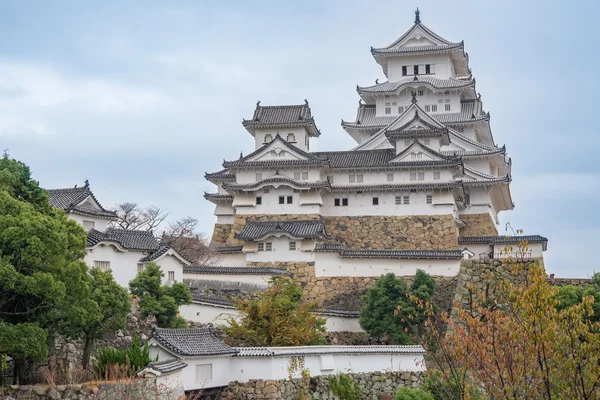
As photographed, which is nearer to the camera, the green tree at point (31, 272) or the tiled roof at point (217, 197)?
the green tree at point (31, 272)

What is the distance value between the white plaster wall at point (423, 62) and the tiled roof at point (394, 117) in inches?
96.8

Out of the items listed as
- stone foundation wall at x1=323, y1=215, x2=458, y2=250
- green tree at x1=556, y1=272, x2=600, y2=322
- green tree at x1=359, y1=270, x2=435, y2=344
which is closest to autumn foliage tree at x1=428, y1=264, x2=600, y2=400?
green tree at x1=556, y1=272, x2=600, y2=322

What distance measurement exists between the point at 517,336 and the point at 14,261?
12492 millimetres

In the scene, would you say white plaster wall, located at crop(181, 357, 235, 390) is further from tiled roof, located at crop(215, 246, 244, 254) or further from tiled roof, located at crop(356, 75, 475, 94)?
tiled roof, located at crop(356, 75, 475, 94)

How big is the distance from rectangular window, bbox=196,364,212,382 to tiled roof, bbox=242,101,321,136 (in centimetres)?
2227

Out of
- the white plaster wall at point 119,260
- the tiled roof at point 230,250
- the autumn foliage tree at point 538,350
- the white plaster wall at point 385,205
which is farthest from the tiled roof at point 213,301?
the autumn foliage tree at point 538,350

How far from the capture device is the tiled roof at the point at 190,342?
69.9ft

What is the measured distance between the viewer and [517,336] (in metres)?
10.8

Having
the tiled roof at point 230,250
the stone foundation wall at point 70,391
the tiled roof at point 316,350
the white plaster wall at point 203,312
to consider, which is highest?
the tiled roof at point 230,250

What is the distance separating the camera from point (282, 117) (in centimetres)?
4309

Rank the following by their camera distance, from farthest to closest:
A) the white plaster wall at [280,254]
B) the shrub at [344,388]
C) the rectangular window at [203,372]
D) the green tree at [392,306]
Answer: the white plaster wall at [280,254]
the green tree at [392,306]
the shrub at [344,388]
the rectangular window at [203,372]

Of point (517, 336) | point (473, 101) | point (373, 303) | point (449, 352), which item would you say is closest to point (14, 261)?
point (449, 352)

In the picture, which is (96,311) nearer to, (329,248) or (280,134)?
(329,248)

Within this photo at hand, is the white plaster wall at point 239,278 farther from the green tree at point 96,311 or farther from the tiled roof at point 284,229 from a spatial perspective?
the green tree at point 96,311
